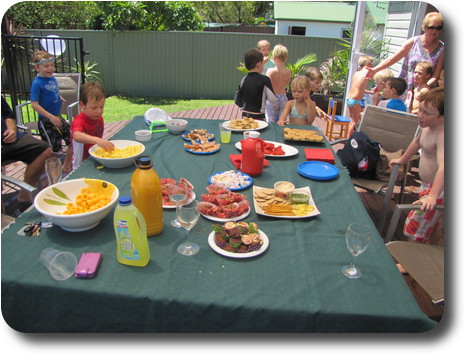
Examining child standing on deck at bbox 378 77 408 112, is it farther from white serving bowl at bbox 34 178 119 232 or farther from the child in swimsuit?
white serving bowl at bbox 34 178 119 232

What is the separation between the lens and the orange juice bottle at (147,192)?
1592 millimetres

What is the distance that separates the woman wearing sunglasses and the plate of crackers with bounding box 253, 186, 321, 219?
3404 millimetres

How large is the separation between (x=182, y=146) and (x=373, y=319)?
2.17 meters

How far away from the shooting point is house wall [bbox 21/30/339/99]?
33.0ft

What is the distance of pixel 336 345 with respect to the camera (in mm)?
1321

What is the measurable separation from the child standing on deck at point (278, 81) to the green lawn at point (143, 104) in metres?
3.73

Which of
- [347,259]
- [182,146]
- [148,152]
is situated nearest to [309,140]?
[182,146]

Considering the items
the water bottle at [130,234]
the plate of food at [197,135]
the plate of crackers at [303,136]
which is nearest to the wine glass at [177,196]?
the water bottle at [130,234]

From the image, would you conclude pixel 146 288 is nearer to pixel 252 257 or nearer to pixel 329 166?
pixel 252 257

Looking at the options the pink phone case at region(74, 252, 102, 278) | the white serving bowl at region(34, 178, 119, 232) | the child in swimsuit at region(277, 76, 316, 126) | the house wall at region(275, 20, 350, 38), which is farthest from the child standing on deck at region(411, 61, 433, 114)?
the house wall at region(275, 20, 350, 38)

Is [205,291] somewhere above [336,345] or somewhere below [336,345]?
above

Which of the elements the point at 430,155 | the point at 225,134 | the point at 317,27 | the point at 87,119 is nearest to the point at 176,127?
the point at 225,134

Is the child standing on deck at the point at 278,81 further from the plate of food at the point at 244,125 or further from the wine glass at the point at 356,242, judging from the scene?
the wine glass at the point at 356,242

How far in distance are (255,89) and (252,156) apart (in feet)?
6.82
